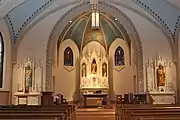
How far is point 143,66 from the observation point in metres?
15.6

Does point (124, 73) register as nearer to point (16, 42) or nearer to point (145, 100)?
point (145, 100)

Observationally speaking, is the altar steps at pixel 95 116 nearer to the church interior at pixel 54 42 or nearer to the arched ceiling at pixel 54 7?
the church interior at pixel 54 42

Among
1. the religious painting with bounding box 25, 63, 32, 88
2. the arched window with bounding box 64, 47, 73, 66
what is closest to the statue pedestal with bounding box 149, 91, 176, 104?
the religious painting with bounding box 25, 63, 32, 88

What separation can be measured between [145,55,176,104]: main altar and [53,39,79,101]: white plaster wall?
6553mm

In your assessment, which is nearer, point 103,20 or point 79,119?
point 79,119

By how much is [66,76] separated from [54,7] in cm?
624

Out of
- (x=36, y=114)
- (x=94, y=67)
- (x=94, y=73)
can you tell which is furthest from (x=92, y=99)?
(x=36, y=114)

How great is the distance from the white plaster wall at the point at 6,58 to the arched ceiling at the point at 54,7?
1.10 feet

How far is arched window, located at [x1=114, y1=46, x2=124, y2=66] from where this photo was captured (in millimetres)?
20438

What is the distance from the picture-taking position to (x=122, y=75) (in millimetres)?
20078

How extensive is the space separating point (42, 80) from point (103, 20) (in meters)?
7.03

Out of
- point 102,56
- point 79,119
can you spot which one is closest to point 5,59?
point 79,119

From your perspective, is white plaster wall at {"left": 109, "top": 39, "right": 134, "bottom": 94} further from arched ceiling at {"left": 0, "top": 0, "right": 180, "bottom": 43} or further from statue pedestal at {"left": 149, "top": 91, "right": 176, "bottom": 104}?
arched ceiling at {"left": 0, "top": 0, "right": 180, "bottom": 43}

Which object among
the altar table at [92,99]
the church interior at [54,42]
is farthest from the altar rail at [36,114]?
the altar table at [92,99]
